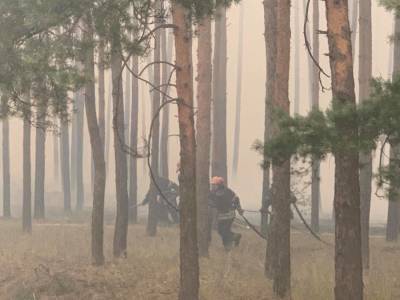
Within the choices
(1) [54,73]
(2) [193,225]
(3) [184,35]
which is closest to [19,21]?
(1) [54,73]

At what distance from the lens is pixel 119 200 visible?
48.5 feet

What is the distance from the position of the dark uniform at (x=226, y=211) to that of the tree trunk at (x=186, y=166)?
22.5ft

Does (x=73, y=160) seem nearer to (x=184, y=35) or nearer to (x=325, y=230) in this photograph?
(x=325, y=230)

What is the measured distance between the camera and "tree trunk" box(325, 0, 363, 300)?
21.2 feet

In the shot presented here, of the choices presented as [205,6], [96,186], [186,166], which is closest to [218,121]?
[96,186]

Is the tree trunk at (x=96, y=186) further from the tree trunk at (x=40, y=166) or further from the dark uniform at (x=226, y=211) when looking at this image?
the tree trunk at (x=40, y=166)

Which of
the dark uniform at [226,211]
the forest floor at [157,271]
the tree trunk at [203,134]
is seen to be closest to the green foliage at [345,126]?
the forest floor at [157,271]

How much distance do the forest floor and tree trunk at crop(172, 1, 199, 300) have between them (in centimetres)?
89

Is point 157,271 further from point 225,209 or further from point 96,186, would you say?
point 225,209

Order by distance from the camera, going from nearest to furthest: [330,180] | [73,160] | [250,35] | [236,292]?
[236,292] < [73,160] < [330,180] < [250,35]

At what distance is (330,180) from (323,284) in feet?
162

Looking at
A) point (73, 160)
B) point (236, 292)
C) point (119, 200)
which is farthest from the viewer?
point (73, 160)

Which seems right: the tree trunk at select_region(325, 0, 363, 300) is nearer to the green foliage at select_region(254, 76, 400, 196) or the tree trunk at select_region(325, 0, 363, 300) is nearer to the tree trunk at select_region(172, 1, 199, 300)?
the green foliage at select_region(254, 76, 400, 196)

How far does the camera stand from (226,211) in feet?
53.4
